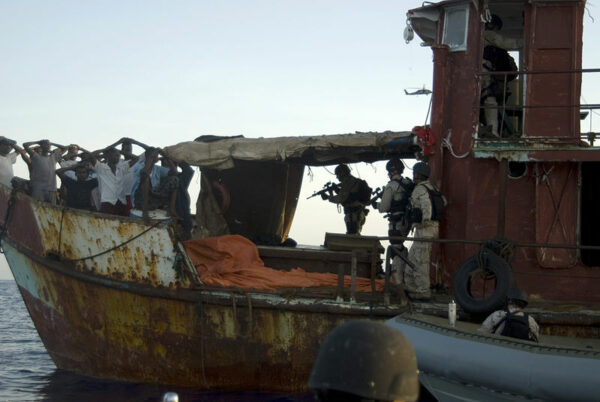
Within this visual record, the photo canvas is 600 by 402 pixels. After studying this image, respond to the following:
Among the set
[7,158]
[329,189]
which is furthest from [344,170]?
[7,158]

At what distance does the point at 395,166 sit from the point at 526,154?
1972 millimetres

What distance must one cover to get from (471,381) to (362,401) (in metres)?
5.90

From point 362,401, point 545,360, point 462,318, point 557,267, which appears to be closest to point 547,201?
point 557,267

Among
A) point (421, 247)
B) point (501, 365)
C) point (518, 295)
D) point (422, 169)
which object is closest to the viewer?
point (501, 365)

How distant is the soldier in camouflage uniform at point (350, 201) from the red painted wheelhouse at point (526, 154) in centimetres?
222

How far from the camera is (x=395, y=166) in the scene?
34.3 feet

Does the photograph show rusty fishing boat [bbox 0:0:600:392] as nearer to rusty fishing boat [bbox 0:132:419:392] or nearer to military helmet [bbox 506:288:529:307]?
rusty fishing boat [bbox 0:132:419:392]

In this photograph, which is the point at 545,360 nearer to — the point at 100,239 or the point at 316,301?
the point at 316,301

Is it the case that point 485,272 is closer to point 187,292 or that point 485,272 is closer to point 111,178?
point 187,292

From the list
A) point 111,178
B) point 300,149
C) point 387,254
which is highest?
point 300,149

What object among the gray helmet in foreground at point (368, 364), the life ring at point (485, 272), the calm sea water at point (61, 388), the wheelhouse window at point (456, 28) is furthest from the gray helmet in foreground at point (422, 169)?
the gray helmet in foreground at point (368, 364)

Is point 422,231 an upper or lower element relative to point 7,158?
lower

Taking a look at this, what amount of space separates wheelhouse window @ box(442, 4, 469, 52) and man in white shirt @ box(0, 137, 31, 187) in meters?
6.64

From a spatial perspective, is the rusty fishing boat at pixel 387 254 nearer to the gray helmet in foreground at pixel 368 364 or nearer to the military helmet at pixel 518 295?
the military helmet at pixel 518 295
